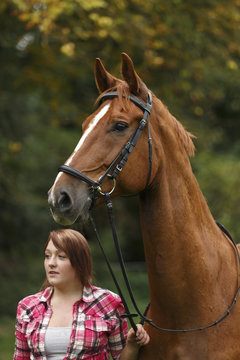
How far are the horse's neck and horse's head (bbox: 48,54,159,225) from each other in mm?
166

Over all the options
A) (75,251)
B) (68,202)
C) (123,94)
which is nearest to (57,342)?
(75,251)

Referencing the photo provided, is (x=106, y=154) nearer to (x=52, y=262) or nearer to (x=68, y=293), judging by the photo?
(x=52, y=262)

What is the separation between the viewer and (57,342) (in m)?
2.93

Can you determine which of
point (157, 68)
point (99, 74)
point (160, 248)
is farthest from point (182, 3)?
point (160, 248)

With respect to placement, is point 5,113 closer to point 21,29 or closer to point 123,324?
point 21,29

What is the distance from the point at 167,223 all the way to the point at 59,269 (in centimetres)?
70

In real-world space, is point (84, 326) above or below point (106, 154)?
below

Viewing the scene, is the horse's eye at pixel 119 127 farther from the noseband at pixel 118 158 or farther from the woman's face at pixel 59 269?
the woman's face at pixel 59 269

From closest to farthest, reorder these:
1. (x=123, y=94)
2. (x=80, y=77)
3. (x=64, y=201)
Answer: (x=64, y=201) < (x=123, y=94) < (x=80, y=77)

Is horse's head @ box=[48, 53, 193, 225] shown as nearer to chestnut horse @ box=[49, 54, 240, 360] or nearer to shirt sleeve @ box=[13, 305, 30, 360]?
chestnut horse @ box=[49, 54, 240, 360]

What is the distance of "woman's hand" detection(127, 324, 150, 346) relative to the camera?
9.68 feet

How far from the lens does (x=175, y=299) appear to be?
297 centimetres

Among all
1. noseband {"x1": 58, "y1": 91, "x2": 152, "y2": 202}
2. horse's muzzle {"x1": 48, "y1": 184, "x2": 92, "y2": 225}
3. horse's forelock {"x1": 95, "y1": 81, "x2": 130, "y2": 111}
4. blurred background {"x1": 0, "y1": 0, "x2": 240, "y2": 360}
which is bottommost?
blurred background {"x1": 0, "y1": 0, "x2": 240, "y2": 360}

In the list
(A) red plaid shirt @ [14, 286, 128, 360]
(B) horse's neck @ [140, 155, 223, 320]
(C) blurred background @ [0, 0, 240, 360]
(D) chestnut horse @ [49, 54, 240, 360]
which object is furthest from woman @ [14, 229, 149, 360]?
(C) blurred background @ [0, 0, 240, 360]
